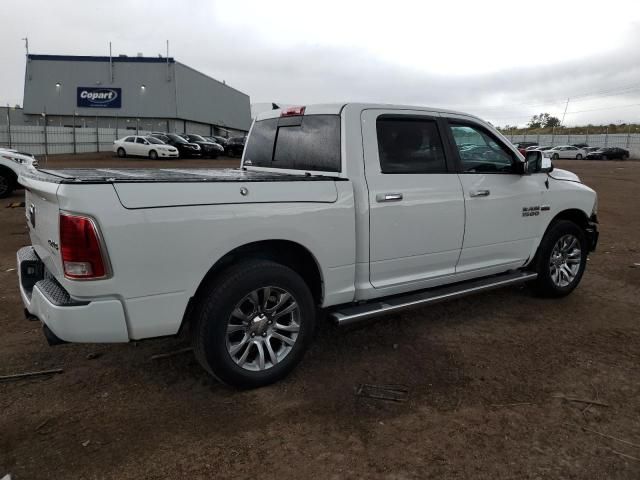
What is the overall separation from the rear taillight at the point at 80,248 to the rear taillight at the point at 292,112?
2113 millimetres

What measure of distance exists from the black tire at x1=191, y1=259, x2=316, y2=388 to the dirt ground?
16 cm

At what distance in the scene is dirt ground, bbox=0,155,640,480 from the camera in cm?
258

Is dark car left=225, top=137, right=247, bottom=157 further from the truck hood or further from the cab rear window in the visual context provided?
the truck hood

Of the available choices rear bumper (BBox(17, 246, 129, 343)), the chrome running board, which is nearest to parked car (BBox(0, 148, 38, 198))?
rear bumper (BBox(17, 246, 129, 343))

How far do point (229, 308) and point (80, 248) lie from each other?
915mm

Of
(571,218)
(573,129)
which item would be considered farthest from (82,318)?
(573,129)

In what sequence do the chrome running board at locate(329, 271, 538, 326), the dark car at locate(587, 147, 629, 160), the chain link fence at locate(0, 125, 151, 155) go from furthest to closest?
1. the dark car at locate(587, 147, 629, 160)
2. the chain link fence at locate(0, 125, 151, 155)
3. the chrome running board at locate(329, 271, 538, 326)

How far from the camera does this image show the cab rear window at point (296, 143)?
375 cm

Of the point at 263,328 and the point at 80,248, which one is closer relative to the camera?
the point at 80,248

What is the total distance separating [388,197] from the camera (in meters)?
3.65

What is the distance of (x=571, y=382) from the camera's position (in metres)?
3.47

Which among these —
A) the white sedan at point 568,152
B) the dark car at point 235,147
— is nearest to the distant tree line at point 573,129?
the white sedan at point 568,152

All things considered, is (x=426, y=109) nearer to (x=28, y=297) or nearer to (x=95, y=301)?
(x=95, y=301)

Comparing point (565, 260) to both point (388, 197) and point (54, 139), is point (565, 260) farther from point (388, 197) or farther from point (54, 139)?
point (54, 139)
